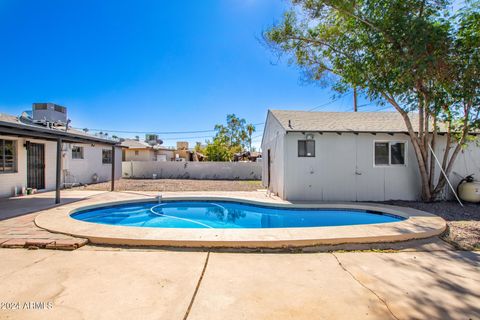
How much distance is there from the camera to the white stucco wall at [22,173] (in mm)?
9516

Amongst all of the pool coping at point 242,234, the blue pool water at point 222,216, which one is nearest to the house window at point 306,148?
the blue pool water at point 222,216

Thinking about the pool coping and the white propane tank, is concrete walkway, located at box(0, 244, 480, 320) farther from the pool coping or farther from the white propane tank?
the white propane tank

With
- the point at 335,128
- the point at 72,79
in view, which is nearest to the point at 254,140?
the point at 72,79

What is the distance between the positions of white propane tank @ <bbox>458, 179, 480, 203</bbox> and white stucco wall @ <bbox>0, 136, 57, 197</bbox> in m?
18.4

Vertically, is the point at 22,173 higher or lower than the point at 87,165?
lower

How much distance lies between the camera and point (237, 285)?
297cm

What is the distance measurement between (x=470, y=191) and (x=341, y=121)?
5461 mm

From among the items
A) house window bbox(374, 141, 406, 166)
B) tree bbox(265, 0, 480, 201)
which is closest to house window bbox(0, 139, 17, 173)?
tree bbox(265, 0, 480, 201)

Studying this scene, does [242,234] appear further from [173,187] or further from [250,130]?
[250,130]

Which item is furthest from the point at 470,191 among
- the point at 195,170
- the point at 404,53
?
the point at 195,170

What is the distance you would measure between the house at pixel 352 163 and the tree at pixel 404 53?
0.68 meters

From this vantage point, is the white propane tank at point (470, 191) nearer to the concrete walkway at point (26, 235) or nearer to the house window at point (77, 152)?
the concrete walkway at point (26, 235)

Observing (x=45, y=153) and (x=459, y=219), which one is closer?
(x=459, y=219)

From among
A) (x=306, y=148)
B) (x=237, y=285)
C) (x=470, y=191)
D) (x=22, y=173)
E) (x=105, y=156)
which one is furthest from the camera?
(x=105, y=156)
